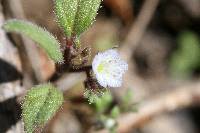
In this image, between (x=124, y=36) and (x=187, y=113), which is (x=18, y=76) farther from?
(x=187, y=113)

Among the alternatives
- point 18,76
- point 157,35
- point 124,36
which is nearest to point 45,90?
point 18,76

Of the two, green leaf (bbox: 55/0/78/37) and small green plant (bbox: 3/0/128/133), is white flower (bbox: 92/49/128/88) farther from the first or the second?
green leaf (bbox: 55/0/78/37)

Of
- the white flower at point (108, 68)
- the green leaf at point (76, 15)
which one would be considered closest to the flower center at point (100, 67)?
the white flower at point (108, 68)

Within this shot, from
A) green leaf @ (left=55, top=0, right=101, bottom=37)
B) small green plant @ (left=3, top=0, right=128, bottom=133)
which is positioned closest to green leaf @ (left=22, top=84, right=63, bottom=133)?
small green plant @ (left=3, top=0, right=128, bottom=133)

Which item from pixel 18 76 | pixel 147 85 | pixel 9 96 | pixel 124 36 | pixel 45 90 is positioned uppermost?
pixel 124 36

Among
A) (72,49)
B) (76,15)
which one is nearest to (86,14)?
(76,15)

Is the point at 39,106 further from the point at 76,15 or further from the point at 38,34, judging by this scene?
the point at 76,15

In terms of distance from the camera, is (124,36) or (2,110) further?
(124,36)
